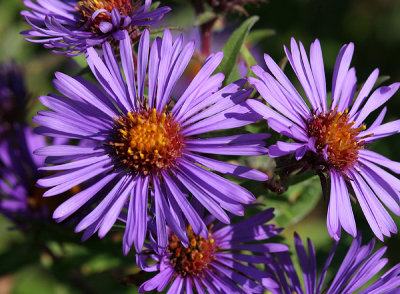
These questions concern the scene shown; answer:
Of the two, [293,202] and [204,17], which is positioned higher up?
[204,17]

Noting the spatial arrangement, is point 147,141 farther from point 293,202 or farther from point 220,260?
point 293,202

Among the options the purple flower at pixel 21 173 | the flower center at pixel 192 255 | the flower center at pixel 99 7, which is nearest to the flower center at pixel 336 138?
the flower center at pixel 192 255

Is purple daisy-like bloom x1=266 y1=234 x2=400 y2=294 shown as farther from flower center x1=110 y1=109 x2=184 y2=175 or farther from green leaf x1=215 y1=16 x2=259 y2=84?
green leaf x1=215 y1=16 x2=259 y2=84

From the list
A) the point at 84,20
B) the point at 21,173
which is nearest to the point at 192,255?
the point at 84,20

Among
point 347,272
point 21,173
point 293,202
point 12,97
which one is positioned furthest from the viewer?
point 12,97

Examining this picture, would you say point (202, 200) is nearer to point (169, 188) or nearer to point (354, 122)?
point (169, 188)

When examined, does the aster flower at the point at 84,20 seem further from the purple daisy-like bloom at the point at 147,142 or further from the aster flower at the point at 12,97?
the aster flower at the point at 12,97

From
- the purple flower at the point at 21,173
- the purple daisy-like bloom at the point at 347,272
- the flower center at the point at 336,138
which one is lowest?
the purple flower at the point at 21,173
